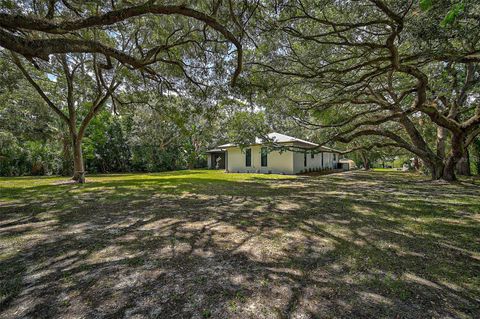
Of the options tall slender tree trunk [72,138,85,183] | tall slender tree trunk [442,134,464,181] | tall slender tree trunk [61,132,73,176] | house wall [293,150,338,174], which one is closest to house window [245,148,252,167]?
house wall [293,150,338,174]

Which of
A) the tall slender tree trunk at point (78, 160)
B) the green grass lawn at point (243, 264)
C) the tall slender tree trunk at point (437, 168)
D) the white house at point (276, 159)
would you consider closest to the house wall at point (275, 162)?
the white house at point (276, 159)

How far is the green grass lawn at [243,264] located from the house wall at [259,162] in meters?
11.6

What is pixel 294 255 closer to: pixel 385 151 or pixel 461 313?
pixel 461 313

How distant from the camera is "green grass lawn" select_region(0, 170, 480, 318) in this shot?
6.29 ft

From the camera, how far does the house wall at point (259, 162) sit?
17234 mm

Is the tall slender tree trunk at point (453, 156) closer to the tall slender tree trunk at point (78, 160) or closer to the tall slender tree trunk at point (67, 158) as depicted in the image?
the tall slender tree trunk at point (78, 160)

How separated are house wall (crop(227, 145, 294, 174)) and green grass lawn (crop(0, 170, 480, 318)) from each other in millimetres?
11585

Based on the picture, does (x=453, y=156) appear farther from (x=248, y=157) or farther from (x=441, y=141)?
(x=248, y=157)

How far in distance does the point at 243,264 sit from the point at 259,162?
53.4 feet

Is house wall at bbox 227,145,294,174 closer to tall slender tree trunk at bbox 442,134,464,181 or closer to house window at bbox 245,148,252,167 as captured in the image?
house window at bbox 245,148,252,167

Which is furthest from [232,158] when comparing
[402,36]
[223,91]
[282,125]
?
[402,36]

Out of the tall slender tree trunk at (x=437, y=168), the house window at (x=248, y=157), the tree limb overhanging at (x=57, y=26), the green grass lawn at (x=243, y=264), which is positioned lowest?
the green grass lawn at (x=243, y=264)

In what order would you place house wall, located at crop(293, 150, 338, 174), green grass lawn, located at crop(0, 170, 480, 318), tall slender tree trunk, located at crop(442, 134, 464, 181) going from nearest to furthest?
green grass lawn, located at crop(0, 170, 480, 318) → tall slender tree trunk, located at crop(442, 134, 464, 181) → house wall, located at crop(293, 150, 338, 174)

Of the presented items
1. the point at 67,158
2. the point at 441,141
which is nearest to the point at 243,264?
the point at 441,141
